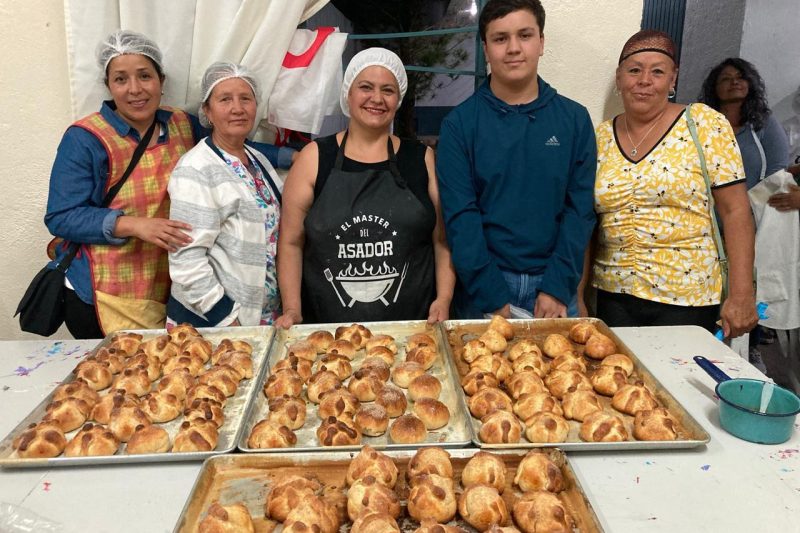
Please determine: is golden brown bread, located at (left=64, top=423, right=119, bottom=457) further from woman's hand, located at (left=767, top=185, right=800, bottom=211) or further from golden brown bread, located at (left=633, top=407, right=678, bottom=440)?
woman's hand, located at (left=767, top=185, right=800, bottom=211)

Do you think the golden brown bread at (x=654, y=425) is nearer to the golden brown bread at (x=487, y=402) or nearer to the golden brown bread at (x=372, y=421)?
the golden brown bread at (x=487, y=402)

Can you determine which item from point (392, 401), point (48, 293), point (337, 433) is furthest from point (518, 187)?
point (48, 293)

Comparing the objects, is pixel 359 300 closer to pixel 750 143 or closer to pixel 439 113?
pixel 439 113

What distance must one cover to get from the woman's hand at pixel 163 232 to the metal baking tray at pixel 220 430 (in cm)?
39

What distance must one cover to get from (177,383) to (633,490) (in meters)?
1.52

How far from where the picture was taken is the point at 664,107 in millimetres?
2775

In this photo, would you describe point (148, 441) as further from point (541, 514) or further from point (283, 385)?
point (541, 514)

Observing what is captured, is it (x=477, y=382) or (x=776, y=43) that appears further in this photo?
(x=776, y=43)

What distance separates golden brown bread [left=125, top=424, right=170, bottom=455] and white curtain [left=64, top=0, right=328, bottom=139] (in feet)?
6.80

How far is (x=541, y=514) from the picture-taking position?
4.83ft

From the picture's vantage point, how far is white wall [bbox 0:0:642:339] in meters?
3.26

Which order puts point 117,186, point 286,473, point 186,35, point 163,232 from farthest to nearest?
point 186,35 → point 117,186 → point 163,232 → point 286,473

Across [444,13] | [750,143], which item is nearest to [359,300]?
[444,13]

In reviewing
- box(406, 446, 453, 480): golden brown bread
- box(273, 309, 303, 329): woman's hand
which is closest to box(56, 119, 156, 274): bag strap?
Answer: box(273, 309, 303, 329): woman's hand
